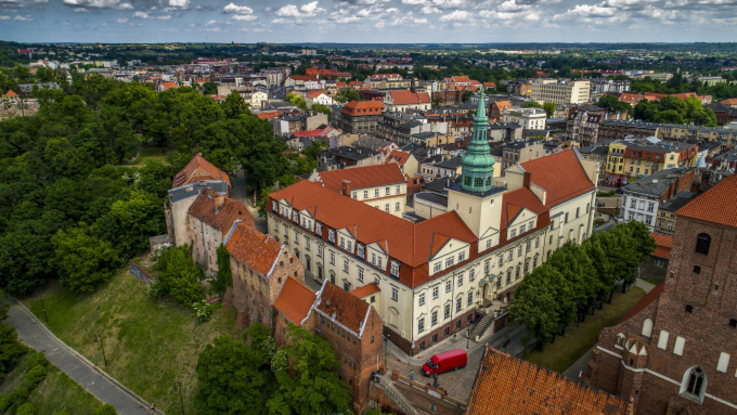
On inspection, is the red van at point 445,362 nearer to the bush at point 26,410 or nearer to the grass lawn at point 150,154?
the bush at point 26,410

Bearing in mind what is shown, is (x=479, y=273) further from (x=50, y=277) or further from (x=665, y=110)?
(x=665, y=110)

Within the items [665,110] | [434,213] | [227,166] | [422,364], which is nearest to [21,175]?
[227,166]

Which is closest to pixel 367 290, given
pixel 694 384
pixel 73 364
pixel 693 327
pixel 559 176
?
pixel 693 327

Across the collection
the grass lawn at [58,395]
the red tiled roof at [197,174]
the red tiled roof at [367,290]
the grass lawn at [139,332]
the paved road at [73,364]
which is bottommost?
the grass lawn at [58,395]

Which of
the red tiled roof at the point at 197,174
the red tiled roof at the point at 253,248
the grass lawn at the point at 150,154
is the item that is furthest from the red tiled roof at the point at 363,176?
the grass lawn at the point at 150,154

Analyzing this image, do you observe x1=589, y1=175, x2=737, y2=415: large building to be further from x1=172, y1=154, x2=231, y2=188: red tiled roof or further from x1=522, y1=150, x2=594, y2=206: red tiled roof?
x1=172, y1=154, x2=231, y2=188: red tiled roof
